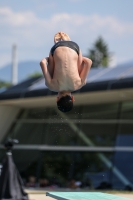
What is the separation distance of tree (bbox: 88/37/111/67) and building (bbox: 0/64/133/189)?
7602 centimetres

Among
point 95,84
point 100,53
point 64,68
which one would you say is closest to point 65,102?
point 64,68

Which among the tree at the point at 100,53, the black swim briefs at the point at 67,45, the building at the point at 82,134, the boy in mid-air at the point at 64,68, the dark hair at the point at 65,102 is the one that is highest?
the tree at the point at 100,53

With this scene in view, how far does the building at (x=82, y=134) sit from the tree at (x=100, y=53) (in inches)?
2993

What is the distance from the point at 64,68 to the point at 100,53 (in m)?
103

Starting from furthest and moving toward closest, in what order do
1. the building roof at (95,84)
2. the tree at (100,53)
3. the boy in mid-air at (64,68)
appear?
the tree at (100,53), the building roof at (95,84), the boy in mid-air at (64,68)

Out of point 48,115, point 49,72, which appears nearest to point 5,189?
point 49,72

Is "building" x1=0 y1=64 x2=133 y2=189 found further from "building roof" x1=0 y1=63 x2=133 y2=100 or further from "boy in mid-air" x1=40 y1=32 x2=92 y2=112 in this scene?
"boy in mid-air" x1=40 y1=32 x2=92 y2=112

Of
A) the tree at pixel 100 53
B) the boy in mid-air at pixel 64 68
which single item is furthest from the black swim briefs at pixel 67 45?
the tree at pixel 100 53

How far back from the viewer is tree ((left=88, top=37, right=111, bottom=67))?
359 feet

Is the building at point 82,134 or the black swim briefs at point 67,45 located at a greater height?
the building at point 82,134

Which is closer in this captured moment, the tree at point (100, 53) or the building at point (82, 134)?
the building at point (82, 134)

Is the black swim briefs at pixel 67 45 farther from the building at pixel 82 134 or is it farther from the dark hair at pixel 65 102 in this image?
the building at pixel 82 134

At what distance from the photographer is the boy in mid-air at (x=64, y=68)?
32.2 feet

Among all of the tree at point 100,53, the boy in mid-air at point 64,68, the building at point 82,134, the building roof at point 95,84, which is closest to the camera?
the boy in mid-air at point 64,68
